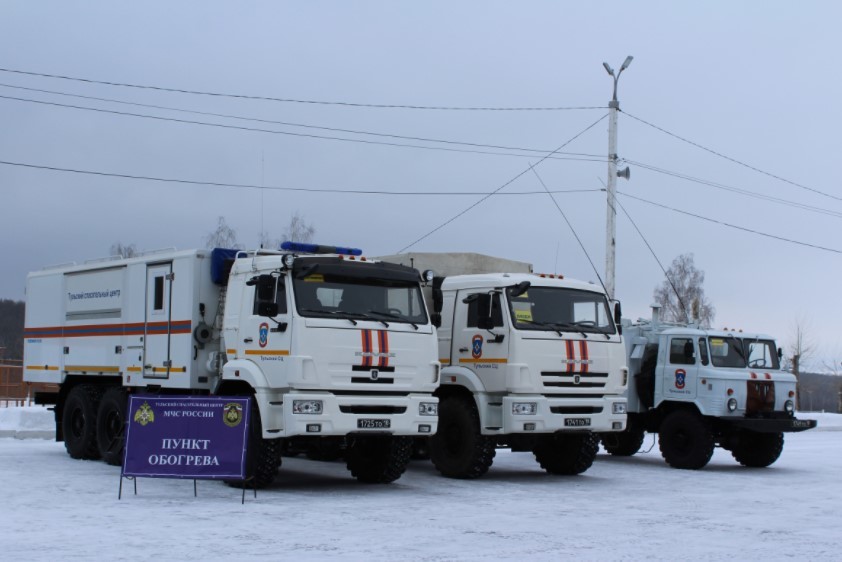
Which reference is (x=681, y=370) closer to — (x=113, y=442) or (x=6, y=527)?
(x=113, y=442)

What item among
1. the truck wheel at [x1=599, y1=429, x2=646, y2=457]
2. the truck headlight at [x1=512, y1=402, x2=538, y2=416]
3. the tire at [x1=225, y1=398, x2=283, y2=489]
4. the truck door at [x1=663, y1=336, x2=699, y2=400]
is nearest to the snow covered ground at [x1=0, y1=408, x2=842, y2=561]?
the tire at [x1=225, y1=398, x2=283, y2=489]

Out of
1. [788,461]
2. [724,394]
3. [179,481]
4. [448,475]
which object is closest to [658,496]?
[448,475]

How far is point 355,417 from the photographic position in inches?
532

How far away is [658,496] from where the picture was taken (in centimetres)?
1480

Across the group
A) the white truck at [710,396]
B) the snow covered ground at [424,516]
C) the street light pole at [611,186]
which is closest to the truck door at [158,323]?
the snow covered ground at [424,516]

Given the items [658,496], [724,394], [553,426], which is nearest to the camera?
[658,496]

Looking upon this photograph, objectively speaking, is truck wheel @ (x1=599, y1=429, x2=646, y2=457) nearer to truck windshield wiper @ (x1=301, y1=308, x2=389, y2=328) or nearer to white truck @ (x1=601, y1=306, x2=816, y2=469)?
white truck @ (x1=601, y1=306, x2=816, y2=469)

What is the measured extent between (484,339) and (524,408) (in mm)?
1249

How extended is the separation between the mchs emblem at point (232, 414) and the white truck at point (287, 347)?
23.0 inches

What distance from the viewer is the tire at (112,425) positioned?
1675 cm

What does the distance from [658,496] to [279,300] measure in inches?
230

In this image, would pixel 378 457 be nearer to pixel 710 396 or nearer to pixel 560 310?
pixel 560 310

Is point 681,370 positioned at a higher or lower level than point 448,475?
higher

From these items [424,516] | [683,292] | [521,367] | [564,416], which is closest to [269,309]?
[424,516]
